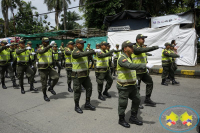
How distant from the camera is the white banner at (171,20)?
10.3 meters

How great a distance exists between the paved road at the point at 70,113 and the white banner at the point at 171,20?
6119mm

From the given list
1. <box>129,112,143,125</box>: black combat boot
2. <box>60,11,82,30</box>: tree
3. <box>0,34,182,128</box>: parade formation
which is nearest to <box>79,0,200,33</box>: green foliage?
<box>60,11,82,30</box>: tree

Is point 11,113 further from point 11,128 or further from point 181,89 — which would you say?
point 181,89

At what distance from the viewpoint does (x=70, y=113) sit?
419cm

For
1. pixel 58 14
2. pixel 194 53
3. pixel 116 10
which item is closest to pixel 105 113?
pixel 194 53

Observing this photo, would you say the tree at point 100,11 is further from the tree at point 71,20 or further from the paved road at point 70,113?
the paved road at point 70,113

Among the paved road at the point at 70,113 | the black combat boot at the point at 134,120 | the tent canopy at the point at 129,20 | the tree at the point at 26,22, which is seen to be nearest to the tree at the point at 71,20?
the tree at the point at 26,22

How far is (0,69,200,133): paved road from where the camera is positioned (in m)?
3.38

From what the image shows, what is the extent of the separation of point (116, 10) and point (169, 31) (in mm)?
7631

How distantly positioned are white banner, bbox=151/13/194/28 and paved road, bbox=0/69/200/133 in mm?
6119

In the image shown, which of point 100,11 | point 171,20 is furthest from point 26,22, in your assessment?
point 171,20

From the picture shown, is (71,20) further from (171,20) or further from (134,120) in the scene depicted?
(134,120)

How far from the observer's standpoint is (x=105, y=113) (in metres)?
4.13

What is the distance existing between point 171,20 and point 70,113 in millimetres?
9952
